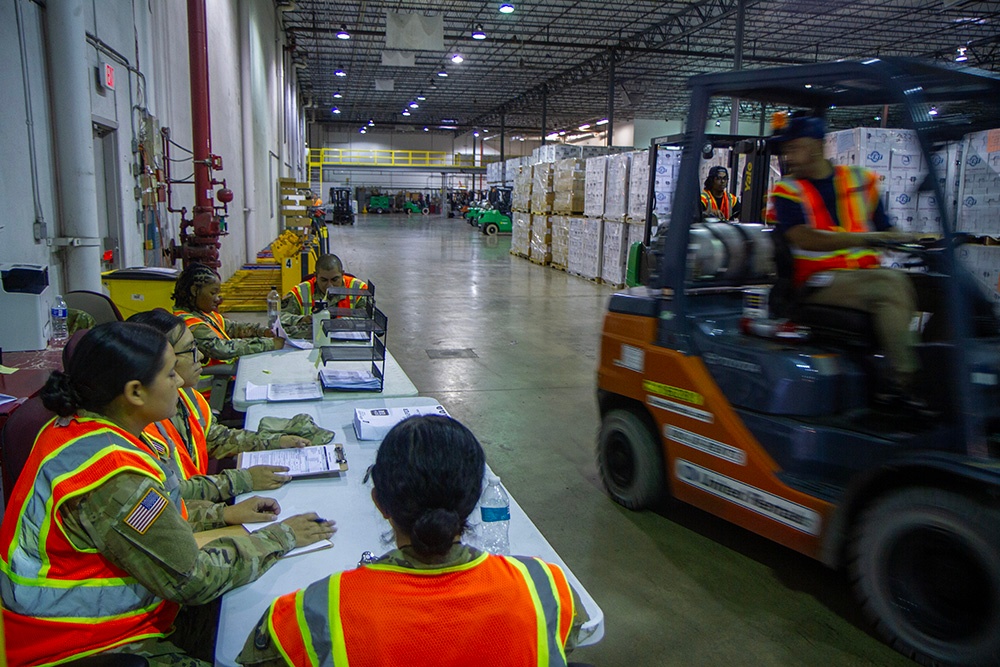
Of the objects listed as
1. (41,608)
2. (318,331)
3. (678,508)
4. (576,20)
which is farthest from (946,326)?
(576,20)

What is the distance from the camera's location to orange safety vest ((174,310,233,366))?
4.33m

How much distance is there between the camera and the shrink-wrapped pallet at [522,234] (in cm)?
1975

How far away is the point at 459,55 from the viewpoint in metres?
24.8

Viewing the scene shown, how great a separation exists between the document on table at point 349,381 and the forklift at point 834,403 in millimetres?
1430

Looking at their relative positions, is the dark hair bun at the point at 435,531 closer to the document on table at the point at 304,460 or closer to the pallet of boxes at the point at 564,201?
the document on table at the point at 304,460

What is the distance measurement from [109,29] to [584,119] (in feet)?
130

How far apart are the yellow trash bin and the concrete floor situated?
2.53 m

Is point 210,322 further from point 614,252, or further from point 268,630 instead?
point 614,252

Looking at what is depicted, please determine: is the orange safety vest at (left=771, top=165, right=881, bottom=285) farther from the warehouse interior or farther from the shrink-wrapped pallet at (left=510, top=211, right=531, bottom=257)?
the shrink-wrapped pallet at (left=510, top=211, right=531, bottom=257)

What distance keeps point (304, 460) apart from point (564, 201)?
1424cm

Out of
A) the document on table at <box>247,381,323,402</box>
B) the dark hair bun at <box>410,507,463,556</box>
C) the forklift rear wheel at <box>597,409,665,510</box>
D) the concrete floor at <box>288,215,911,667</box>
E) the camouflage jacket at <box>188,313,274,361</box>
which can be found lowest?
the concrete floor at <box>288,215,911,667</box>

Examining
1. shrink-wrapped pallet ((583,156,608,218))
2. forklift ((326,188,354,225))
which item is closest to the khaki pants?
shrink-wrapped pallet ((583,156,608,218))

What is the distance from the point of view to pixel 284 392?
11.9 ft

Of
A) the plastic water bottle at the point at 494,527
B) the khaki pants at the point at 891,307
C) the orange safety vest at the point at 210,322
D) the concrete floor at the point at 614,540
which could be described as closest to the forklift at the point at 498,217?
the concrete floor at the point at 614,540
